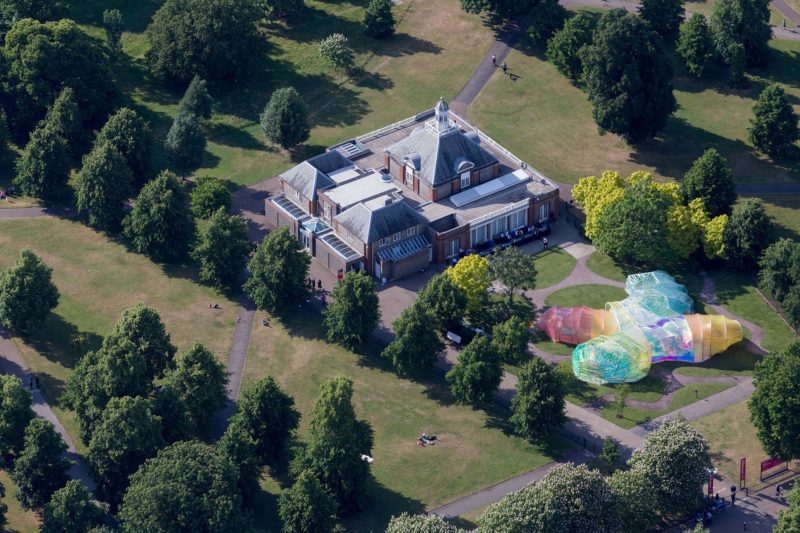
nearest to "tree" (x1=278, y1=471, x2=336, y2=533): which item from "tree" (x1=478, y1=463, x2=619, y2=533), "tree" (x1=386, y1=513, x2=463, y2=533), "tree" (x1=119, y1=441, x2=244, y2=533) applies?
"tree" (x1=119, y1=441, x2=244, y2=533)

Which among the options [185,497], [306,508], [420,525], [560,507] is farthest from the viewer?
[306,508]

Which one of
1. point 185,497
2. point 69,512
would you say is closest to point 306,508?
point 185,497

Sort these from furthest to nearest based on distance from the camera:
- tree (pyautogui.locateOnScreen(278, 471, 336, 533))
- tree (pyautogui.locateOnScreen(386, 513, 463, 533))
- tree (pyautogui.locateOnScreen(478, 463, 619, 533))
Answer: tree (pyautogui.locateOnScreen(278, 471, 336, 533))
tree (pyautogui.locateOnScreen(478, 463, 619, 533))
tree (pyautogui.locateOnScreen(386, 513, 463, 533))

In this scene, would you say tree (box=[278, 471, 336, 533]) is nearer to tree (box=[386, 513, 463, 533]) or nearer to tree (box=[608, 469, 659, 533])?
tree (box=[386, 513, 463, 533])

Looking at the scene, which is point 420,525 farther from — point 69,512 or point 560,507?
point 69,512

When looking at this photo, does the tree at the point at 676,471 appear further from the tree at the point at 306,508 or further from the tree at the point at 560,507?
the tree at the point at 306,508

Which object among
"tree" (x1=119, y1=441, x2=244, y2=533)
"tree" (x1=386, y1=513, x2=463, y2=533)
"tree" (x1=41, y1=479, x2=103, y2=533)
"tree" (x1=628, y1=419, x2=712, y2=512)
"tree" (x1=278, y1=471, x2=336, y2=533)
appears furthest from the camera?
"tree" (x1=628, y1=419, x2=712, y2=512)

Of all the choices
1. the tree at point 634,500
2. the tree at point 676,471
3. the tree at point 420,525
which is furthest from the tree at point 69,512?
the tree at point 676,471

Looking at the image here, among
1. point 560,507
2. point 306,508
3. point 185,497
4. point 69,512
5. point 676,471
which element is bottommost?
point 69,512
